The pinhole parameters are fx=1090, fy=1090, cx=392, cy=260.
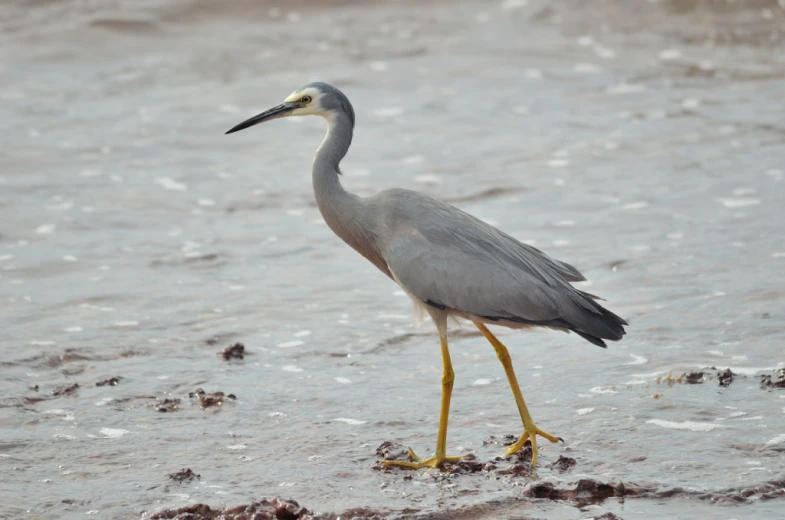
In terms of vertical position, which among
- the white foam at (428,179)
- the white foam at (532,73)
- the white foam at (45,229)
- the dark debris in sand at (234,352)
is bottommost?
the dark debris in sand at (234,352)

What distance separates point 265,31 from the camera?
18297mm

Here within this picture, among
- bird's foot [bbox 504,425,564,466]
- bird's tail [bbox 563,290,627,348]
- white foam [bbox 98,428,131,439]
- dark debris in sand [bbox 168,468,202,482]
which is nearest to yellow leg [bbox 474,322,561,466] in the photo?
bird's foot [bbox 504,425,564,466]

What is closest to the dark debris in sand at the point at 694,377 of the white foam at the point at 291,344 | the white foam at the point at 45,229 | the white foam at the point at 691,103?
the white foam at the point at 291,344

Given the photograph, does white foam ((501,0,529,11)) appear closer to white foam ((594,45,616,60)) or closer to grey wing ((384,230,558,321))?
white foam ((594,45,616,60))

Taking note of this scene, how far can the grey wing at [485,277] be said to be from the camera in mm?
6008

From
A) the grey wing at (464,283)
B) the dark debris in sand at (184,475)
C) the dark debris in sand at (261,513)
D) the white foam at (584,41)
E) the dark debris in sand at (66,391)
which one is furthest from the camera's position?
the white foam at (584,41)

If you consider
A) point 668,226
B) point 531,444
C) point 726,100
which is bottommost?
point 531,444

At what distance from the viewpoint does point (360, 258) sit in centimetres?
971

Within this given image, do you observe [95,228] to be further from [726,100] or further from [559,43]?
[559,43]

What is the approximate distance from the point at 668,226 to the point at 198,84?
322 inches

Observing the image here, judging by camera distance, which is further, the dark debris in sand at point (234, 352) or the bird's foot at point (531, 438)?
the dark debris in sand at point (234, 352)

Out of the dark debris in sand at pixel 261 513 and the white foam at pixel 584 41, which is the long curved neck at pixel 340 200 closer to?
the dark debris in sand at pixel 261 513

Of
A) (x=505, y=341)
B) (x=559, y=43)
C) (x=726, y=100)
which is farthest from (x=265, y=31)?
Result: (x=505, y=341)

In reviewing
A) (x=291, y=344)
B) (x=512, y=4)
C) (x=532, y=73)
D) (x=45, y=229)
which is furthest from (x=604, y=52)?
(x=291, y=344)
